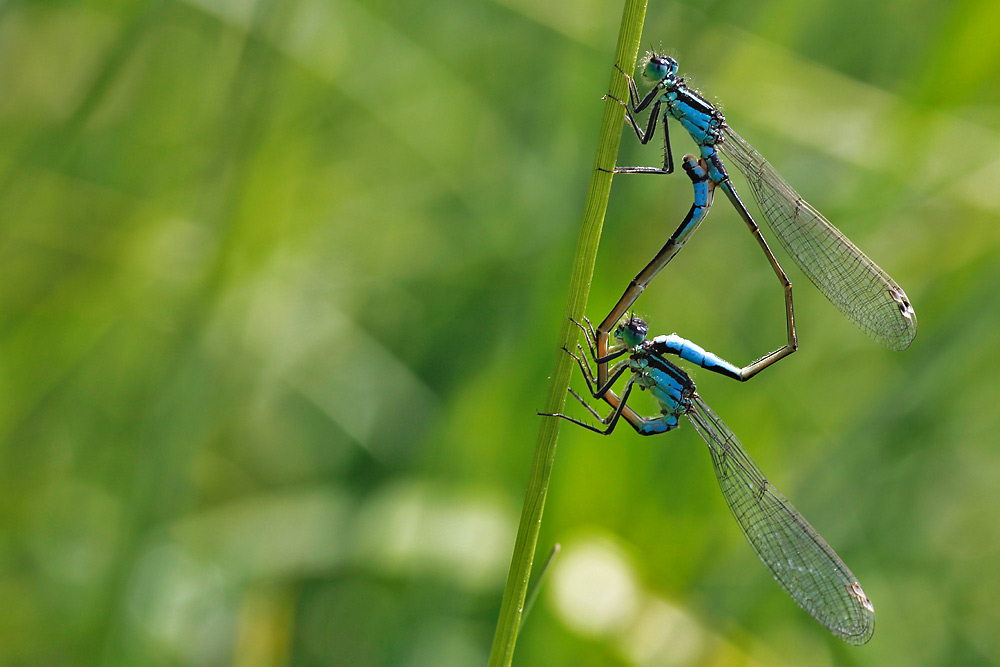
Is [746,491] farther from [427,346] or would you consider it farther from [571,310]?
[427,346]

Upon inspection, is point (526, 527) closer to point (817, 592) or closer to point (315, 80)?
point (817, 592)

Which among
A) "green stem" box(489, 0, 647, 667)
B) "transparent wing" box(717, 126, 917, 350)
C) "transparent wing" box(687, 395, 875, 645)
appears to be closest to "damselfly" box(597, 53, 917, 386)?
"transparent wing" box(717, 126, 917, 350)

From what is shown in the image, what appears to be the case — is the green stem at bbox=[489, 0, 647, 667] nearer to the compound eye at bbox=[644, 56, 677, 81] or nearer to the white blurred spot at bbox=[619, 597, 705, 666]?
the compound eye at bbox=[644, 56, 677, 81]

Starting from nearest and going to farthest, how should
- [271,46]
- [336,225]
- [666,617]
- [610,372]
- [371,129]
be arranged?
[271,46], [610,372], [666,617], [336,225], [371,129]

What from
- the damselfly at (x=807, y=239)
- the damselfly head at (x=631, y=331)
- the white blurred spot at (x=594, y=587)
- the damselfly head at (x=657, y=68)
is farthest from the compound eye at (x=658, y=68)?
the white blurred spot at (x=594, y=587)

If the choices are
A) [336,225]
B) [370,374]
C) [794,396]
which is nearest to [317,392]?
[370,374]
